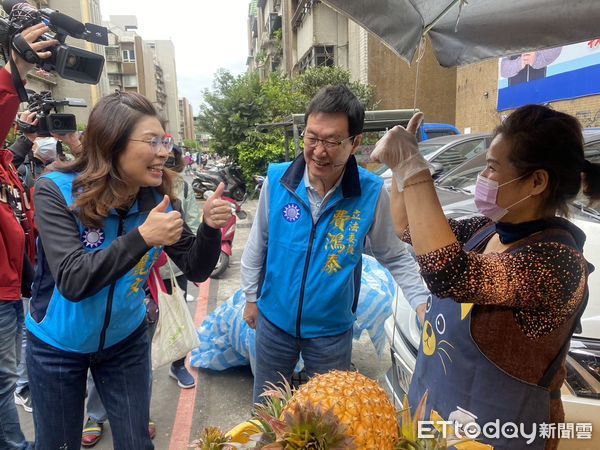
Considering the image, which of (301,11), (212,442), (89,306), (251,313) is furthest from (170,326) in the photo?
(301,11)

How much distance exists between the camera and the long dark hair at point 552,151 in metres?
1.30

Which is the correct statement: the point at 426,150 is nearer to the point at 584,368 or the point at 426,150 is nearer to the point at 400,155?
the point at 584,368

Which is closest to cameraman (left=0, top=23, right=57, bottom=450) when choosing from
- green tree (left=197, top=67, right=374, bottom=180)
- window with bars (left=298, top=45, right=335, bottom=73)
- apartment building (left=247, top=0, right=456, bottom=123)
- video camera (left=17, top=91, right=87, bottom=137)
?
video camera (left=17, top=91, right=87, bottom=137)

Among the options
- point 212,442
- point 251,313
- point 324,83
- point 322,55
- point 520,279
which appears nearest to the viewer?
A: point 212,442

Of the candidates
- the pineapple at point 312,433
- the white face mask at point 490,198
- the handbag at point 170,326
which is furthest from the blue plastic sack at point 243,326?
the pineapple at point 312,433

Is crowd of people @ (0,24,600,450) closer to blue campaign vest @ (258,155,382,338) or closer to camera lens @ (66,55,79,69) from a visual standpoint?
blue campaign vest @ (258,155,382,338)

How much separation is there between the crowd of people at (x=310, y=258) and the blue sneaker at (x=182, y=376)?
1297 millimetres

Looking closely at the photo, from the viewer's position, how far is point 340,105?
199cm

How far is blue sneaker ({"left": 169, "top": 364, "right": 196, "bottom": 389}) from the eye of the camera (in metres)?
3.51

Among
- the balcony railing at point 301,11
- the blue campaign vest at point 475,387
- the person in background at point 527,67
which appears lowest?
the blue campaign vest at point 475,387

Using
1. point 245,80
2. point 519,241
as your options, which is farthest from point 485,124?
point 519,241

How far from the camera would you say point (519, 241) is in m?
1.31

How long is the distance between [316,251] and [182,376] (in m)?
2.17

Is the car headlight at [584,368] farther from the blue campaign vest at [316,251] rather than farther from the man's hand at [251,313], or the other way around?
the man's hand at [251,313]
